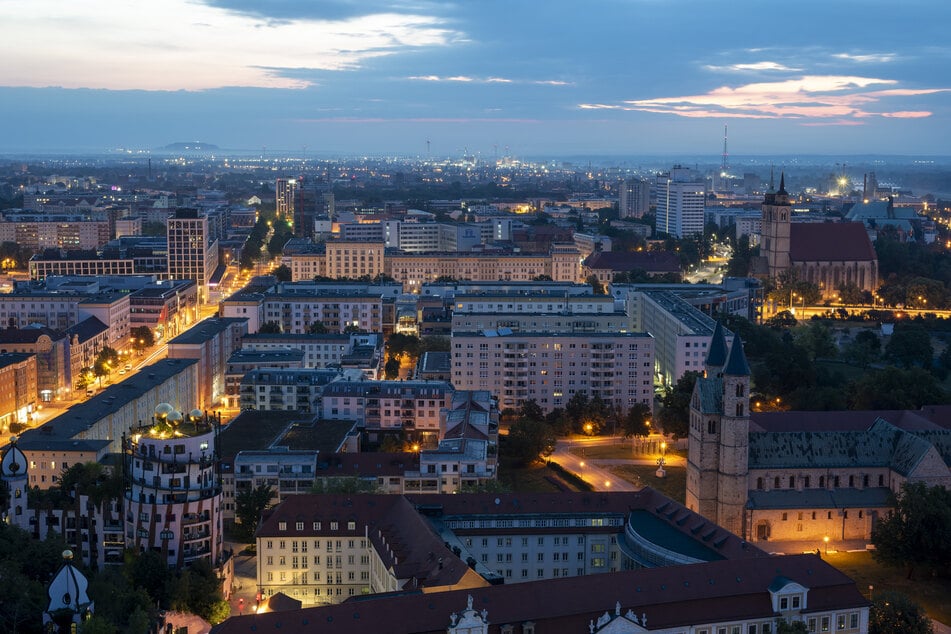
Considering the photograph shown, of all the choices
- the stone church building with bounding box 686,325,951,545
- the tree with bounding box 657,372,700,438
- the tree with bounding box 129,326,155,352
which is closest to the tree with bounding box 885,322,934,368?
the tree with bounding box 657,372,700,438

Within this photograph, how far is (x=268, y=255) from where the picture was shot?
Result: 109 metres

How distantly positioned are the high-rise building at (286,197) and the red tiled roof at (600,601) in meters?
123

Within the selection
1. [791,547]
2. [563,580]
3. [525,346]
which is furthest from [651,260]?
[563,580]

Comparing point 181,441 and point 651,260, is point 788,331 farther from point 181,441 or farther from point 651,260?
point 181,441

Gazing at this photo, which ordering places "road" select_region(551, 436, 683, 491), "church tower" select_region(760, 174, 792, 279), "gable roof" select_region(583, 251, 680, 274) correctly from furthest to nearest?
"gable roof" select_region(583, 251, 680, 274), "church tower" select_region(760, 174, 792, 279), "road" select_region(551, 436, 683, 491)

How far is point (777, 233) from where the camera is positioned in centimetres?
7862

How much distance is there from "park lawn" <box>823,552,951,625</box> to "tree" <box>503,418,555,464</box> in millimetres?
11954

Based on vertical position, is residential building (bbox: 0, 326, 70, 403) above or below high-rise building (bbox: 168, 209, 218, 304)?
below

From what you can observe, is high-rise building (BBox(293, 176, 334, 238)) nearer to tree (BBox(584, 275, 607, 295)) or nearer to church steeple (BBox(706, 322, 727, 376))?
tree (BBox(584, 275, 607, 295))

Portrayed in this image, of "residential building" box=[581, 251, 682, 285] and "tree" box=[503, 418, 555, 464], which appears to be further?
"residential building" box=[581, 251, 682, 285]

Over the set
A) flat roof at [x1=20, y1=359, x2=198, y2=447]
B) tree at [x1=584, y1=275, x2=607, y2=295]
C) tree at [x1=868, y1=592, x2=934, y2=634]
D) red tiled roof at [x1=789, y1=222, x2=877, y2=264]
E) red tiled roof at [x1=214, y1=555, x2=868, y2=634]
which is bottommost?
tree at [x1=868, y1=592, x2=934, y2=634]

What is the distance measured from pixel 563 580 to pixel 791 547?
13432 millimetres

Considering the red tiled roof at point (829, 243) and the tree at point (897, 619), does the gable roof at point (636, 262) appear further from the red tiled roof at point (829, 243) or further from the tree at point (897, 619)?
the tree at point (897, 619)

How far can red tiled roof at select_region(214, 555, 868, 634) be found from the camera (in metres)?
21.8
